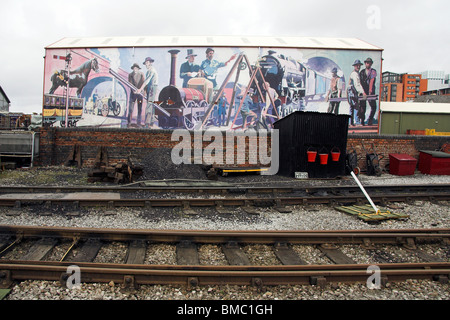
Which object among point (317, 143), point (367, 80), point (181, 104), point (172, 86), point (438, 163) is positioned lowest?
point (438, 163)

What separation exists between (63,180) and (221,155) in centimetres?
657

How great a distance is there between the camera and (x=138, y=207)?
669 centimetres

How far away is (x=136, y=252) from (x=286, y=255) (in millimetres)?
2235

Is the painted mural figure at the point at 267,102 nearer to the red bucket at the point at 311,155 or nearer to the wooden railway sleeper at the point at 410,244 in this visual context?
the red bucket at the point at 311,155

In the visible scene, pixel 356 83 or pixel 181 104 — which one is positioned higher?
pixel 356 83

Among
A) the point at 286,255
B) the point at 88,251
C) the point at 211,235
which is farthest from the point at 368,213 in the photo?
the point at 88,251

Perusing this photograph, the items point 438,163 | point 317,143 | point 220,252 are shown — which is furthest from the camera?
point 438,163

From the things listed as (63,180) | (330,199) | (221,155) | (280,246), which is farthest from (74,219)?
(221,155)

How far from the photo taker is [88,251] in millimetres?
4180

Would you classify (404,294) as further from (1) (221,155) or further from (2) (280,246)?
(1) (221,155)

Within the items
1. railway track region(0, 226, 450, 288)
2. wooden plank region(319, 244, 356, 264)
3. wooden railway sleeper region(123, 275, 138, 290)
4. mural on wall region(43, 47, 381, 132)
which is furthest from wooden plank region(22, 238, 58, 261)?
mural on wall region(43, 47, 381, 132)

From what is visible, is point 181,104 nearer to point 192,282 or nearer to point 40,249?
point 40,249

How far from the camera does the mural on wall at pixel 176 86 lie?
63.2ft

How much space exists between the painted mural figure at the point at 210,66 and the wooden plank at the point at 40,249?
16381 millimetres
